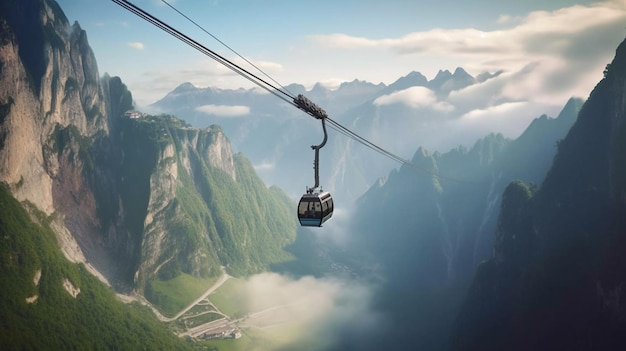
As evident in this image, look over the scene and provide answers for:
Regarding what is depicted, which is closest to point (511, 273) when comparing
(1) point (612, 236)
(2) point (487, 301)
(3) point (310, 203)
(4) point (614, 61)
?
(2) point (487, 301)

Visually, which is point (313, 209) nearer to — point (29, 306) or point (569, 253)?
point (569, 253)

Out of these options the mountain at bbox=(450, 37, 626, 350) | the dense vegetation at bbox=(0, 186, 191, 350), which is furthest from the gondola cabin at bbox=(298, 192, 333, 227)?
the dense vegetation at bbox=(0, 186, 191, 350)

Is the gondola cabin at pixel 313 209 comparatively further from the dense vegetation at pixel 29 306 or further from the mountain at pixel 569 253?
the dense vegetation at pixel 29 306

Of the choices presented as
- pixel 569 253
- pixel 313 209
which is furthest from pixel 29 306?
pixel 569 253

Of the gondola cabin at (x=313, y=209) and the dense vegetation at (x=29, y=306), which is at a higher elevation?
the gondola cabin at (x=313, y=209)

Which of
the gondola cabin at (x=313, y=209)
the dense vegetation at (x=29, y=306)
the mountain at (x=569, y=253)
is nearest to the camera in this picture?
the gondola cabin at (x=313, y=209)

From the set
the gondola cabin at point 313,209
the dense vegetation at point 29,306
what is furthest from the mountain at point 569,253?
the dense vegetation at point 29,306

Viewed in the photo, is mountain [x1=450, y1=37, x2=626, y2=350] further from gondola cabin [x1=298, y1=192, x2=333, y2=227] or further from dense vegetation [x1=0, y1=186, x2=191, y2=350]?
dense vegetation [x1=0, y1=186, x2=191, y2=350]

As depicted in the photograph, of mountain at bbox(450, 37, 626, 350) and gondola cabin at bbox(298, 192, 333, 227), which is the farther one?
mountain at bbox(450, 37, 626, 350)

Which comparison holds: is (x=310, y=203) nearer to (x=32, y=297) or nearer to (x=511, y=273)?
(x=511, y=273)
